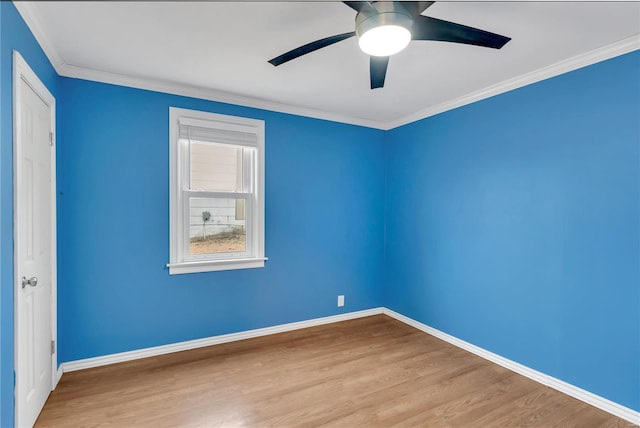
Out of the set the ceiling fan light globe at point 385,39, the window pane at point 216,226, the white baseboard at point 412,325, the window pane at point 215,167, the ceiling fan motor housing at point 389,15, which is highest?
the ceiling fan motor housing at point 389,15

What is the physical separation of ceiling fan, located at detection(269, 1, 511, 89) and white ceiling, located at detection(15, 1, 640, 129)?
25 centimetres

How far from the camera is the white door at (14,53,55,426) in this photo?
1408mm

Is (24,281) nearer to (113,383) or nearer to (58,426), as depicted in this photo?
(58,426)

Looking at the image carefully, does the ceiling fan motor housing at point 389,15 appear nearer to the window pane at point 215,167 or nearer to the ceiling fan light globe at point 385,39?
the ceiling fan light globe at point 385,39

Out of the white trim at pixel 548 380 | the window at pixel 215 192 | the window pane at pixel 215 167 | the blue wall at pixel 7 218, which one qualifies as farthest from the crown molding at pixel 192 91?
the white trim at pixel 548 380

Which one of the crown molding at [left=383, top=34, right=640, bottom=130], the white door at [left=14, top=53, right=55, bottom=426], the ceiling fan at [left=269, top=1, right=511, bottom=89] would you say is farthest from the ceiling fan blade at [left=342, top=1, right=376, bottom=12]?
the crown molding at [left=383, top=34, right=640, bottom=130]

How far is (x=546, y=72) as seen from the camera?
2.37 metres

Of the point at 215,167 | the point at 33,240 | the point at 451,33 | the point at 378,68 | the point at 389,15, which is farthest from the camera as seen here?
the point at 215,167

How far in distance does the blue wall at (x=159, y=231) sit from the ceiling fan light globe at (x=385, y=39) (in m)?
1.92

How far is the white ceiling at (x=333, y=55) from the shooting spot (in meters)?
1.68

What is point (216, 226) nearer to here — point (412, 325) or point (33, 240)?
point (33, 240)

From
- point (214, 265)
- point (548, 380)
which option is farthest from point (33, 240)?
point (548, 380)

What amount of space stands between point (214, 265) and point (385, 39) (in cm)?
234

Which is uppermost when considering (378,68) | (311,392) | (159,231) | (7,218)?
(378,68)
